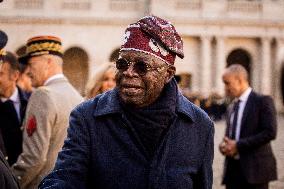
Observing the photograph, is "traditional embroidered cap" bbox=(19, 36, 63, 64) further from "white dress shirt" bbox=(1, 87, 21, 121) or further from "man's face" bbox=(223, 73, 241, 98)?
"man's face" bbox=(223, 73, 241, 98)

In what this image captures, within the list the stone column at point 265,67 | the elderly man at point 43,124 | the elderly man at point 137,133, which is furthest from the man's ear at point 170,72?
the stone column at point 265,67

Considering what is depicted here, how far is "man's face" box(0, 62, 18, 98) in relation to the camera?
4625mm

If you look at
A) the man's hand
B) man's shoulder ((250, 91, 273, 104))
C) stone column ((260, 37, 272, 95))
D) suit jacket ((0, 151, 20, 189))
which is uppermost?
suit jacket ((0, 151, 20, 189))

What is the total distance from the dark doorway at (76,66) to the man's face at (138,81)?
29128 mm

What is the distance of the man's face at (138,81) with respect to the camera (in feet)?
7.26

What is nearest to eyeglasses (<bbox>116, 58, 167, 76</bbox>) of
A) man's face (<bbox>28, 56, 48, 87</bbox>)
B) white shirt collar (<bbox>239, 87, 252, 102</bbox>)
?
man's face (<bbox>28, 56, 48, 87</bbox>)

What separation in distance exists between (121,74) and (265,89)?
29.1 metres

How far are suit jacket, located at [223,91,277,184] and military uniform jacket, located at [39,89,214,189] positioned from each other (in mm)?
2825

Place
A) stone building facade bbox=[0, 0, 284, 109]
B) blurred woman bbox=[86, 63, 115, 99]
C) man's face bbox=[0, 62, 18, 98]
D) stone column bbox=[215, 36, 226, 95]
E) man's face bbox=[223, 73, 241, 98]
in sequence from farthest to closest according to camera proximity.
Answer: stone column bbox=[215, 36, 226, 95], stone building facade bbox=[0, 0, 284, 109], man's face bbox=[223, 73, 241, 98], man's face bbox=[0, 62, 18, 98], blurred woman bbox=[86, 63, 115, 99]

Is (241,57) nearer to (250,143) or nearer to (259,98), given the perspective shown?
(259,98)

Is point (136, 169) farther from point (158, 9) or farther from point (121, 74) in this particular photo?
point (158, 9)

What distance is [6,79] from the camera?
4.66 metres

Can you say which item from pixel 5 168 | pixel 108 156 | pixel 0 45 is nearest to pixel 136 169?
pixel 108 156

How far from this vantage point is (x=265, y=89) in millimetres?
30453
